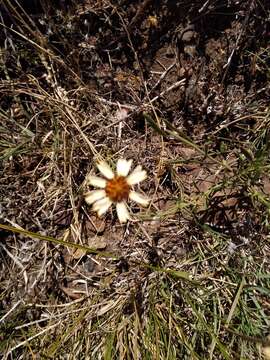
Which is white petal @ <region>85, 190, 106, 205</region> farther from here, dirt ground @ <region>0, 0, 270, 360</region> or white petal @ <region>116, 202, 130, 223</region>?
dirt ground @ <region>0, 0, 270, 360</region>

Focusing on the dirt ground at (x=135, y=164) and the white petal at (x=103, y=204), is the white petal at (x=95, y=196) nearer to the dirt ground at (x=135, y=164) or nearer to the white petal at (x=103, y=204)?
the white petal at (x=103, y=204)

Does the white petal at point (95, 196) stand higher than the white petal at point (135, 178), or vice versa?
the white petal at point (135, 178)

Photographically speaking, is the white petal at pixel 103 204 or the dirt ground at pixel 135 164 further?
the dirt ground at pixel 135 164

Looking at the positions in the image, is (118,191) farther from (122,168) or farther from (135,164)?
(135,164)

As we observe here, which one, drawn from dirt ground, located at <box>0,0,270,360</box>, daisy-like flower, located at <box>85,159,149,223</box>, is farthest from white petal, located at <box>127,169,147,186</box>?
dirt ground, located at <box>0,0,270,360</box>

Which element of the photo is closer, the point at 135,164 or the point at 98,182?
the point at 98,182

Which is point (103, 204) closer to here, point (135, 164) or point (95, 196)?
point (95, 196)

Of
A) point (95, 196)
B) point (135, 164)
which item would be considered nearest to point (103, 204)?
point (95, 196)

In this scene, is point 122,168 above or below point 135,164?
above

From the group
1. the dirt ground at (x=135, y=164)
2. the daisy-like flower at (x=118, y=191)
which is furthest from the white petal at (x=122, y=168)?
the dirt ground at (x=135, y=164)
